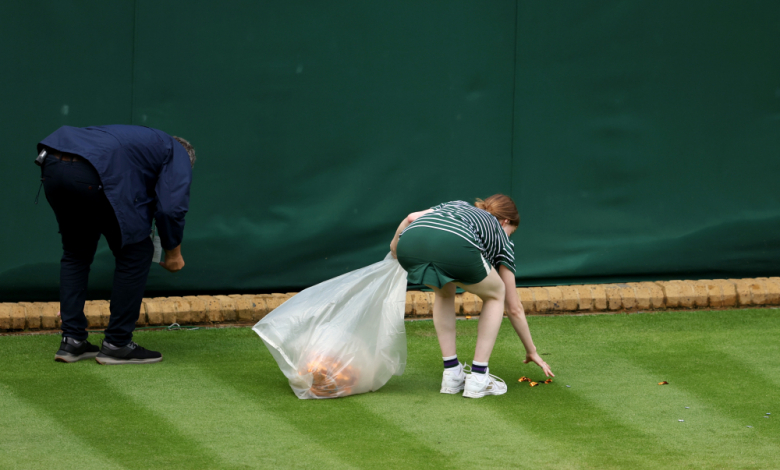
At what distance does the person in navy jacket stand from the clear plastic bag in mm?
770

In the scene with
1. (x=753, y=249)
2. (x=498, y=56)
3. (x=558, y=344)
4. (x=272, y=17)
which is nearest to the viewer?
(x=558, y=344)

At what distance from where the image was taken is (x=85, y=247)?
4.49 metres

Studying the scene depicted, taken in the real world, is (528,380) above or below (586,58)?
below

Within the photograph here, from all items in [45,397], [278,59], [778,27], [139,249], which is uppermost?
[778,27]

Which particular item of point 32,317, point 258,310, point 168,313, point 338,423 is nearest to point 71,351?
point 32,317

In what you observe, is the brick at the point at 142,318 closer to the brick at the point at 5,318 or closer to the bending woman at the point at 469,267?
the brick at the point at 5,318

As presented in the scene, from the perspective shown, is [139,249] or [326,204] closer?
[139,249]

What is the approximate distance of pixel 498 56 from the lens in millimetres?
5863

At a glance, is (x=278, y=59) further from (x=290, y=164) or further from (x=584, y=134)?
(x=584, y=134)

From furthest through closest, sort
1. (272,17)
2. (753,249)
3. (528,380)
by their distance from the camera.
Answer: (753,249) < (272,17) < (528,380)

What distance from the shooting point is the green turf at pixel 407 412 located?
10.7ft

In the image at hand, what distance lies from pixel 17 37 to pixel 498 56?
281 centimetres

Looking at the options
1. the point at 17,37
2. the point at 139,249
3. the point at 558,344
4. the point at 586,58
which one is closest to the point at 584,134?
the point at 586,58

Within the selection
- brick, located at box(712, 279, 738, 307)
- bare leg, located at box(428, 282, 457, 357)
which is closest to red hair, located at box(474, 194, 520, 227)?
bare leg, located at box(428, 282, 457, 357)
